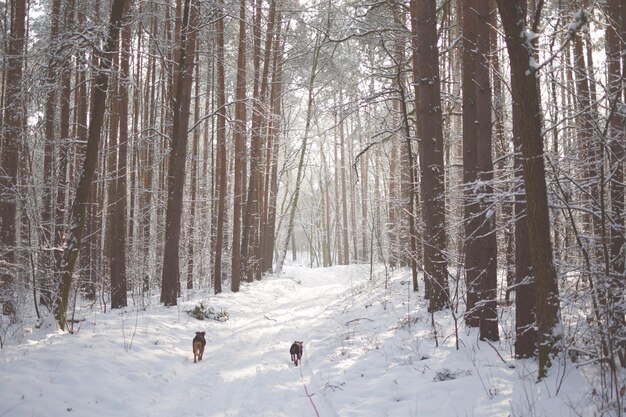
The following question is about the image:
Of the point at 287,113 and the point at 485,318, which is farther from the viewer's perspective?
the point at 287,113

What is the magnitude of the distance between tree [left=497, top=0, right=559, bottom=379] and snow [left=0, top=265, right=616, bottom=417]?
2.35 feet

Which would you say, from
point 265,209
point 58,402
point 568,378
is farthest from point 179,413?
point 265,209

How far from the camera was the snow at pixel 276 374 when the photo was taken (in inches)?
169

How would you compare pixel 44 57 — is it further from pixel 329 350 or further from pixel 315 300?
pixel 315 300

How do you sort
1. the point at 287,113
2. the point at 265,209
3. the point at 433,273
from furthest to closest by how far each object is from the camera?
the point at 287,113 < the point at 265,209 < the point at 433,273

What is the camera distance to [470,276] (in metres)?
6.69

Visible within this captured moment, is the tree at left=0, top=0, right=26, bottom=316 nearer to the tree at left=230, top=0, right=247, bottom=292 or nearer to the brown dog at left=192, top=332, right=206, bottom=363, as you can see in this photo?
the brown dog at left=192, top=332, right=206, bottom=363

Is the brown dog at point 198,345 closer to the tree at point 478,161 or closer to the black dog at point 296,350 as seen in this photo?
the black dog at point 296,350

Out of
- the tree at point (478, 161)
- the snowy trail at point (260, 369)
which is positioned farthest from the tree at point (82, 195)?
the tree at point (478, 161)

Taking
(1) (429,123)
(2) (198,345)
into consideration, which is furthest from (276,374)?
(1) (429,123)

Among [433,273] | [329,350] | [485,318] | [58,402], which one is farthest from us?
Result: [433,273]

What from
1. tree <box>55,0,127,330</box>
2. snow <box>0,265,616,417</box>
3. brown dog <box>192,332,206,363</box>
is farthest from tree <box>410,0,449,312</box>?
tree <box>55,0,127,330</box>

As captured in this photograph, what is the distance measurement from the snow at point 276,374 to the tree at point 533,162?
72 centimetres

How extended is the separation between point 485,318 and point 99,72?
769 cm
